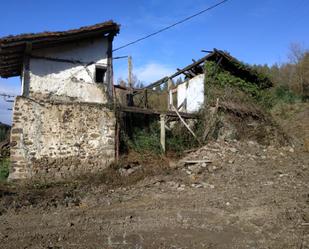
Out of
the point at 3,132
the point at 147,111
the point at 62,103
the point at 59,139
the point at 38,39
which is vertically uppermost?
the point at 38,39

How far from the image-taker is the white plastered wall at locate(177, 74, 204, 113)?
16516mm

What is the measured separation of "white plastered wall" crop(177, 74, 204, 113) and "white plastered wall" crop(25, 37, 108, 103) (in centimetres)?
558

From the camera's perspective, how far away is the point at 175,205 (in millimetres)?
8250

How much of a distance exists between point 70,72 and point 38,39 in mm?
1650

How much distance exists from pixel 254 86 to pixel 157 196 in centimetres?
1081

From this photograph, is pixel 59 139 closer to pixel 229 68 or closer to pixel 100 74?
pixel 100 74

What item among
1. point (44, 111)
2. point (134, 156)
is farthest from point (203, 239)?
point (44, 111)

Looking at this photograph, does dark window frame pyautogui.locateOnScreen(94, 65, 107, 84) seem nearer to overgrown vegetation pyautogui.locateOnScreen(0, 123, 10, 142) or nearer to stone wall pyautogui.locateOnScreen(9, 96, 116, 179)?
stone wall pyautogui.locateOnScreen(9, 96, 116, 179)

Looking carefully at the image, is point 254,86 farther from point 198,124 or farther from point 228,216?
point 228,216

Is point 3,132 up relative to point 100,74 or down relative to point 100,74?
down

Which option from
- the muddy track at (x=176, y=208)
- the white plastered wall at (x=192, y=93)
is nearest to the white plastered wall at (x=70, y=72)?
the muddy track at (x=176, y=208)

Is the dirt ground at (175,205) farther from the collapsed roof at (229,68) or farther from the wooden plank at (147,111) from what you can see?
the collapsed roof at (229,68)


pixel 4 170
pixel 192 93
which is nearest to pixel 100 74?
pixel 4 170

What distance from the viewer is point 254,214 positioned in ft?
24.6
